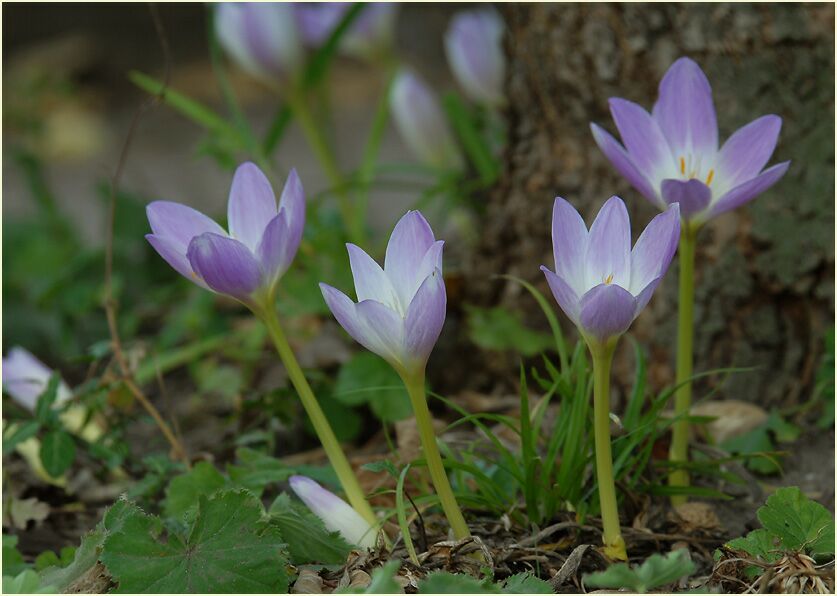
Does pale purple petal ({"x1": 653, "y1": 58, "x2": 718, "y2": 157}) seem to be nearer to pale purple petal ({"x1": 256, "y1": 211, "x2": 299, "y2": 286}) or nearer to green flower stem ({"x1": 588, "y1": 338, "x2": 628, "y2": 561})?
green flower stem ({"x1": 588, "y1": 338, "x2": 628, "y2": 561})

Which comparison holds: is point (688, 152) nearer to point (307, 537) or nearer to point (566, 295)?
point (566, 295)

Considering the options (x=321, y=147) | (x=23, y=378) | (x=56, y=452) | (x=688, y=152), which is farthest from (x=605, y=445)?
(x=321, y=147)

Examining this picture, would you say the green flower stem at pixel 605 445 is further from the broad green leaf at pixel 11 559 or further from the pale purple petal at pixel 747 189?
the broad green leaf at pixel 11 559

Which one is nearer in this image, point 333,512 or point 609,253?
point 609,253

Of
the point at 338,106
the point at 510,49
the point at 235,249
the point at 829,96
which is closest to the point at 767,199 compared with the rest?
the point at 829,96

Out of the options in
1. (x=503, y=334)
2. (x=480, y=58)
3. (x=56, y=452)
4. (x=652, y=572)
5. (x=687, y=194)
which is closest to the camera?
(x=652, y=572)

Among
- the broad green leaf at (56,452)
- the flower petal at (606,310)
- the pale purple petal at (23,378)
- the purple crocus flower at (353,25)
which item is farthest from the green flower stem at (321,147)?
the flower petal at (606,310)
